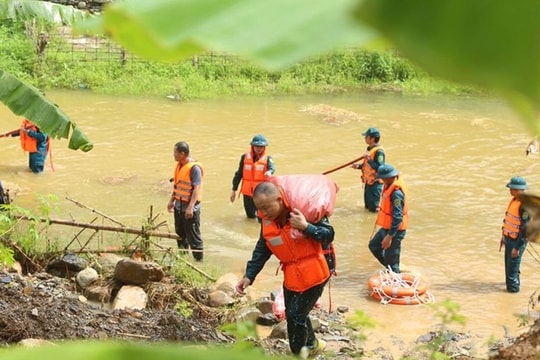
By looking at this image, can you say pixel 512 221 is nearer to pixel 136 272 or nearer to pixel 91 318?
pixel 136 272

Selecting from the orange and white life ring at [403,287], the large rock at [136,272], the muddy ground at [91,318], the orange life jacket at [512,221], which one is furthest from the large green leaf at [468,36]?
the orange life jacket at [512,221]

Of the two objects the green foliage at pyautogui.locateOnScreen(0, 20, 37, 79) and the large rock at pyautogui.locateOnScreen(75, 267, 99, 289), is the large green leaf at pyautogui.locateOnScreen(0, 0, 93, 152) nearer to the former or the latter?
the large rock at pyautogui.locateOnScreen(75, 267, 99, 289)

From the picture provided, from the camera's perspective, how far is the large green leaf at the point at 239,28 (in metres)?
0.27

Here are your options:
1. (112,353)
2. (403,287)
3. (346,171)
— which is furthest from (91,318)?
(346,171)

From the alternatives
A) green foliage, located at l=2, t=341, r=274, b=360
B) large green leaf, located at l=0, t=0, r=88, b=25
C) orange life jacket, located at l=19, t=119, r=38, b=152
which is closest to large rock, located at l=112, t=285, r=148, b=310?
large green leaf, located at l=0, t=0, r=88, b=25

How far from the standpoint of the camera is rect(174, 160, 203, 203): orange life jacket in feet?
23.9

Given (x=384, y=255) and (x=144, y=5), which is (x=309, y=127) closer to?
(x=384, y=255)

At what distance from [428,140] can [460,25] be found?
12765mm

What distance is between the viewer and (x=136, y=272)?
5.90 meters

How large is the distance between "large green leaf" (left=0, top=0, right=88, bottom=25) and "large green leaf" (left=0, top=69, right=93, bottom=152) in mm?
1331

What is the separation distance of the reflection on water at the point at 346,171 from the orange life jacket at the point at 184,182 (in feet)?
2.10

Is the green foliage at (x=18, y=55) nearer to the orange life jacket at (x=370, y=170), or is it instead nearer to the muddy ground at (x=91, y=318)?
the orange life jacket at (x=370, y=170)

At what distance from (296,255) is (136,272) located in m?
1.51

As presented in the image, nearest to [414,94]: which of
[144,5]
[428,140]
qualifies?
[428,140]
